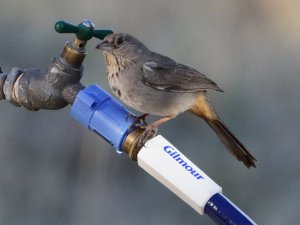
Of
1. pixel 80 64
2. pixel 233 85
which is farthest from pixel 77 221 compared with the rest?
pixel 80 64

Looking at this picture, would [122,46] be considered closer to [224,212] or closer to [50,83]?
[50,83]

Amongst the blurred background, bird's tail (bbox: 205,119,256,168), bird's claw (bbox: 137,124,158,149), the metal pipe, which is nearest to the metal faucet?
the metal pipe

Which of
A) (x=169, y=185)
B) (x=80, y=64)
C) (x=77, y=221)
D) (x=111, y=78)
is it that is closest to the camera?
(x=169, y=185)

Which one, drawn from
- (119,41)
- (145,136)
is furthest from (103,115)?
(119,41)

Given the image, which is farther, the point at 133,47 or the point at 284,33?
the point at 284,33

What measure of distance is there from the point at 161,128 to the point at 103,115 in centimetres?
93

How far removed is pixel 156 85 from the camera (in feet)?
5.51

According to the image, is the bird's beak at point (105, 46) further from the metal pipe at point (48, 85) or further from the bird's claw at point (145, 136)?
the bird's claw at point (145, 136)

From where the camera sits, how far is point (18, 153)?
227 centimetres

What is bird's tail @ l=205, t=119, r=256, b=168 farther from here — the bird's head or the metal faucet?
the metal faucet

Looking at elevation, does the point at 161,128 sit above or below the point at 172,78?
below

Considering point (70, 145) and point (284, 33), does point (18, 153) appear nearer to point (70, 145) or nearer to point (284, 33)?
point (70, 145)

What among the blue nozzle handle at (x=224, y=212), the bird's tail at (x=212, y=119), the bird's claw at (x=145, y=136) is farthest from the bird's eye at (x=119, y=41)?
the blue nozzle handle at (x=224, y=212)

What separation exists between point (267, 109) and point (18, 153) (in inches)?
29.0
